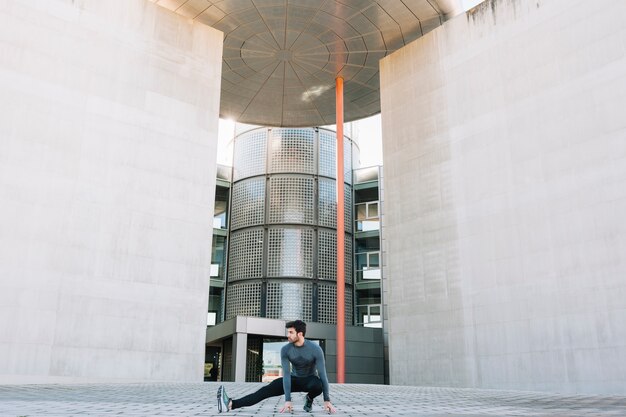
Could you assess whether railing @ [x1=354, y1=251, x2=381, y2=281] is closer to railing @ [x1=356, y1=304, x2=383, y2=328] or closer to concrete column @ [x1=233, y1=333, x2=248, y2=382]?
railing @ [x1=356, y1=304, x2=383, y2=328]

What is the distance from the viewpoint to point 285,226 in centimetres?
3369

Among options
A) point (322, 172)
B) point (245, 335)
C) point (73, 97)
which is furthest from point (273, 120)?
point (73, 97)

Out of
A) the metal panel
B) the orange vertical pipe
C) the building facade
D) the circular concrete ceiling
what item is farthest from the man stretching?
the metal panel

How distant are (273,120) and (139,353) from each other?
19.2 m

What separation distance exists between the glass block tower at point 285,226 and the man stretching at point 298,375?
2483cm

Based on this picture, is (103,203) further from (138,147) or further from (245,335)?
(245,335)

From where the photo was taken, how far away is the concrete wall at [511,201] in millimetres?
16141

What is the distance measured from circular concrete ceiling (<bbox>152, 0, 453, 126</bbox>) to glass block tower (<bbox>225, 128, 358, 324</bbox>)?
2.14 metres

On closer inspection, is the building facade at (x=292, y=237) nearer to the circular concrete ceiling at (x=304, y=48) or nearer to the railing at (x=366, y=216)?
the railing at (x=366, y=216)

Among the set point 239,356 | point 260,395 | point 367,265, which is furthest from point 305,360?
point 367,265

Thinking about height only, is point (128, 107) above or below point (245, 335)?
above

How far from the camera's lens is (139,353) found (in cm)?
1817

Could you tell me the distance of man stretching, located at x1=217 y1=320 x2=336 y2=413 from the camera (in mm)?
6789

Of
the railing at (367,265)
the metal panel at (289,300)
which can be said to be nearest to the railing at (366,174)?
the railing at (367,265)
